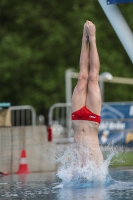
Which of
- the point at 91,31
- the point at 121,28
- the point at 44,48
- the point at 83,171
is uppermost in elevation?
the point at 44,48

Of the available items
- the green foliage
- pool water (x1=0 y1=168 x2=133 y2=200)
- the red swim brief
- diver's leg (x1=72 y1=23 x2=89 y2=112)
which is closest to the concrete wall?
pool water (x1=0 y1=168 x2=133 y2=200)

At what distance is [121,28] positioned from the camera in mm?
10781

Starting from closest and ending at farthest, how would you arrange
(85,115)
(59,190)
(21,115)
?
(59,190), (85,115), (21,115)

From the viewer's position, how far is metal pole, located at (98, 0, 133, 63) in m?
10.8

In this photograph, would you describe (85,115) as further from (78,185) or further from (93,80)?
(78,185)

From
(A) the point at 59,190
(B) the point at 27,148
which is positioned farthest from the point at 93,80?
(B) the point at 27,148

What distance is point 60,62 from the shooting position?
33.3 metres

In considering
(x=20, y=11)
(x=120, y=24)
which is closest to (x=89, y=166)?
(x=120, y=24)

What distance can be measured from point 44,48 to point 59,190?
76.5 ft

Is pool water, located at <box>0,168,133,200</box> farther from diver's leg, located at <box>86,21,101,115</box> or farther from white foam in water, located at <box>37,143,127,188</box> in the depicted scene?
diver's leg, located at <box>86,21,101,115</box>

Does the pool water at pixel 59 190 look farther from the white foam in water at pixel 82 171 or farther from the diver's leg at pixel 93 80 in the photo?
the diver's leg at pixel 93 80

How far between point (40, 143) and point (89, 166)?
4.95 meters

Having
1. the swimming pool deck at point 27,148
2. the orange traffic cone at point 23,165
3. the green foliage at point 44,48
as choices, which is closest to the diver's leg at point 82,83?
the orange traffic cone at point 23,165

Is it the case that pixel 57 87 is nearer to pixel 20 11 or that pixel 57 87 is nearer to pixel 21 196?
pixel 20 11
